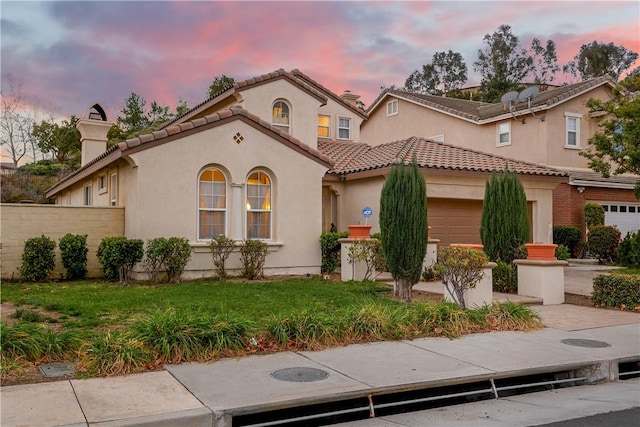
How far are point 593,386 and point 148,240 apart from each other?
35.5 ft

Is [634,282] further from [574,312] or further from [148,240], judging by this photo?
[148,240]

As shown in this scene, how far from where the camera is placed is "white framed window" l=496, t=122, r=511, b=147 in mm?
26578

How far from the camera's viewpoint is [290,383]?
6332 mm

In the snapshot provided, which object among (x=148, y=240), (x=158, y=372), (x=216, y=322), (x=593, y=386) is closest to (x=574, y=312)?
(x=593, y=386)

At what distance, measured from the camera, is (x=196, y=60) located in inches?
760

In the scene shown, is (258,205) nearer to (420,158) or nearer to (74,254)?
(74,254)

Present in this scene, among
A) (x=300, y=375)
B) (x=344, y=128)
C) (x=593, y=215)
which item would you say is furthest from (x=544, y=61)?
(x=300, y=375)

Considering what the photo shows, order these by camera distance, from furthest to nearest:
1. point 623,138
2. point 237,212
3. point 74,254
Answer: point 623,138, point 237,212, point 74,254

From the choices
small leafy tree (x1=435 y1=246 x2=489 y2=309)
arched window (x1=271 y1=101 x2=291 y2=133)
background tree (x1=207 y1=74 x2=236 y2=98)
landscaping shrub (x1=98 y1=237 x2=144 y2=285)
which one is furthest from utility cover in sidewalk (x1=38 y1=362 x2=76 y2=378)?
background tree (x1=207 y1=74 x2=236 y2=98)

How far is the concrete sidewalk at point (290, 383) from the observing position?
5.35m

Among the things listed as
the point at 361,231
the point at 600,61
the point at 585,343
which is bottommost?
the point at 585,343

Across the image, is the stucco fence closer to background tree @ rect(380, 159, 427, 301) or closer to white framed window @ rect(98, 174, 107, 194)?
white framed window @ rect(98, 174, 107, 194)

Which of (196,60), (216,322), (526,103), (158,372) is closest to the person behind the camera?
(158,372)

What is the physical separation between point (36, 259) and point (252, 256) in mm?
5424
